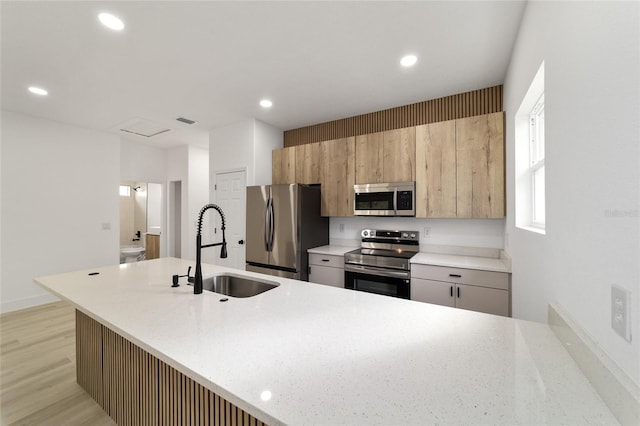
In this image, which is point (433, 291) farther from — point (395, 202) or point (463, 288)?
point (395, 202)

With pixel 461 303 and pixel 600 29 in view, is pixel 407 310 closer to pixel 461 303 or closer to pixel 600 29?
pixel 600 29

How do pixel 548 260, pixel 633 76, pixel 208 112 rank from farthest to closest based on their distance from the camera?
pixel 208 112 → pixel 548 260 → pixel 633 76

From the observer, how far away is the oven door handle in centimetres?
257

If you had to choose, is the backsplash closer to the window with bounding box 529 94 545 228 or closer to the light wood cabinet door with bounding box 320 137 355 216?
the light wood cabinet door with bounding box 320 137 355 216

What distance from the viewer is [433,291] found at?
2443mm

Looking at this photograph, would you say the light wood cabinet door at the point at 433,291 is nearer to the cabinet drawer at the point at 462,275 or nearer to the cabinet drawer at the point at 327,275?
the cabinet drawer at the point at 462,275

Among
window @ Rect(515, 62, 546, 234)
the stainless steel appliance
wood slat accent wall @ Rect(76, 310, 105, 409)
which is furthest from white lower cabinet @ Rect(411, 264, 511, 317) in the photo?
wood slat accent wall @ Rect(76, 310, 105, 409)

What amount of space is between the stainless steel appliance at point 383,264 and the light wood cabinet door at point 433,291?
66 millimetres

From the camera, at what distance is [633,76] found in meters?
0.59

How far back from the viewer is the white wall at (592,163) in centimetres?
60

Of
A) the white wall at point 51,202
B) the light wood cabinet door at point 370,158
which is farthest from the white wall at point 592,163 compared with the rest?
the white wall at point 51,202

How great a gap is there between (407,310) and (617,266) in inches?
28.8

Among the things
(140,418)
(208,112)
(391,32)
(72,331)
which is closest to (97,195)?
(72,331)

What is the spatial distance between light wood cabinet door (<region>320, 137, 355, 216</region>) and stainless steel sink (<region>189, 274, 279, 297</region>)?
176 centimetres
